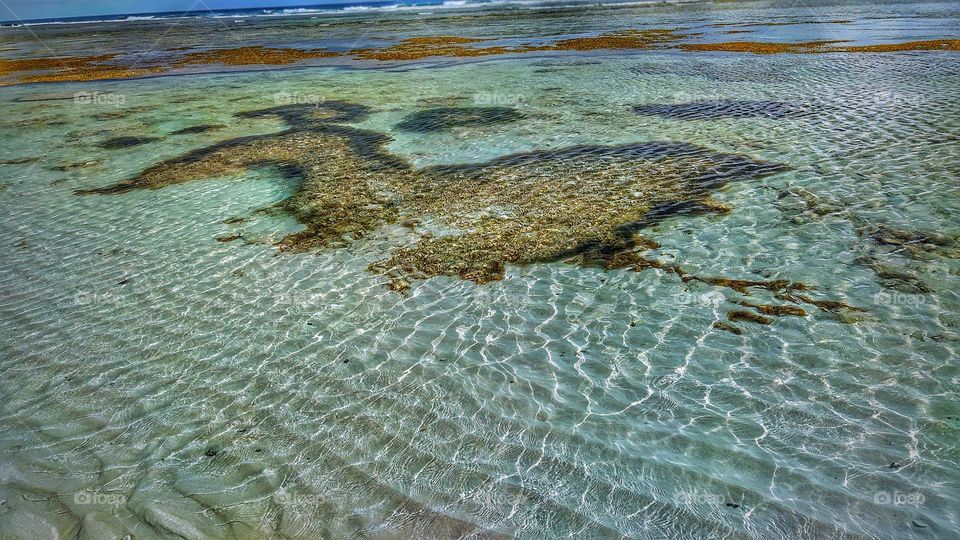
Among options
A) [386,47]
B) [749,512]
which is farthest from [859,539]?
[386,47]

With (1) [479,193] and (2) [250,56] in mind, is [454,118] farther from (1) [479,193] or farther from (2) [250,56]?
(2) [250,56]

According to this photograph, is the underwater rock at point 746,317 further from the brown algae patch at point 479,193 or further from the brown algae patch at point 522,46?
the brown algae patch at point 522,46

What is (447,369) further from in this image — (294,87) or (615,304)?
A: (294,87)

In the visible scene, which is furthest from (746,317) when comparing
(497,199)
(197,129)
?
(197,129)

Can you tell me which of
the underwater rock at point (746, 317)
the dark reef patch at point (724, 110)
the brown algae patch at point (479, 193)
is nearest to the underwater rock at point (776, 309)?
the underwater rock at point (746, 317)

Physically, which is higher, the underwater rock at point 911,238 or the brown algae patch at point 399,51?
the brown algae patch at point 399,51
